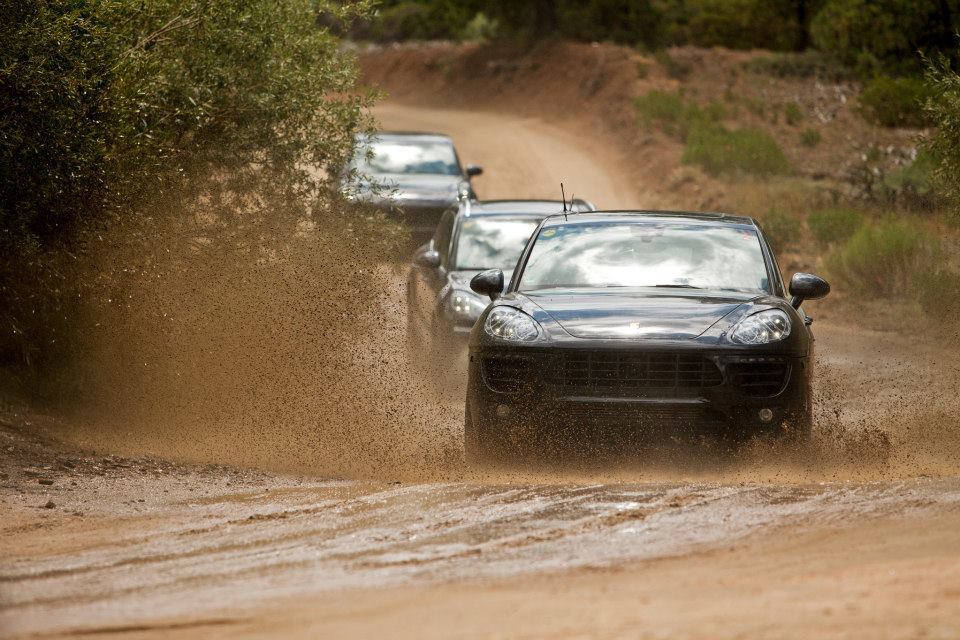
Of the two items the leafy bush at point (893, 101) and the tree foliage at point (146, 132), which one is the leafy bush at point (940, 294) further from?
the leafy bush at point (893, 101)

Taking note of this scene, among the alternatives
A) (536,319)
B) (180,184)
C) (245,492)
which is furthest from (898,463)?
(180,184)

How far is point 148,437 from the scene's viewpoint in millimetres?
11148

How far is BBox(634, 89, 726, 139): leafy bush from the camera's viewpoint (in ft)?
133

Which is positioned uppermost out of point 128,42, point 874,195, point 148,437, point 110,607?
point 128,42

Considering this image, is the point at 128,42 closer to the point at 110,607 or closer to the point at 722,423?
the point at 722,423

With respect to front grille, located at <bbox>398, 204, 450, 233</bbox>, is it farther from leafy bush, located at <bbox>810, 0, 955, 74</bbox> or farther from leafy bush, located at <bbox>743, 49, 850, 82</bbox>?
leafy bush, located at <bbox>743, 49, 850, 82</bbox>

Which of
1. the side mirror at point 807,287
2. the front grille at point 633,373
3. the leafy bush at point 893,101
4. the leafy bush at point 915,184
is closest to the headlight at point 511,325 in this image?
the front grille at point 633,373

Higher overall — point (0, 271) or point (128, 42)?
point (128, 42)

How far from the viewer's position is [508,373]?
852cm

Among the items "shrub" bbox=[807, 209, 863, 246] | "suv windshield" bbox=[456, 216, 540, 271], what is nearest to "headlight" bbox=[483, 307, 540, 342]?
"suv windshield" bbox=[456, 216, 540, 271]

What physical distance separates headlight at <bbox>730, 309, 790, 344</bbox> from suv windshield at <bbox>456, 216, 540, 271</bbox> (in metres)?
5.09

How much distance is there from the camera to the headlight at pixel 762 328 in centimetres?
846

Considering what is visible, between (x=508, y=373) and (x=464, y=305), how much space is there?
14.6ft

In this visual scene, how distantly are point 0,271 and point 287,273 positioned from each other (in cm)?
324
